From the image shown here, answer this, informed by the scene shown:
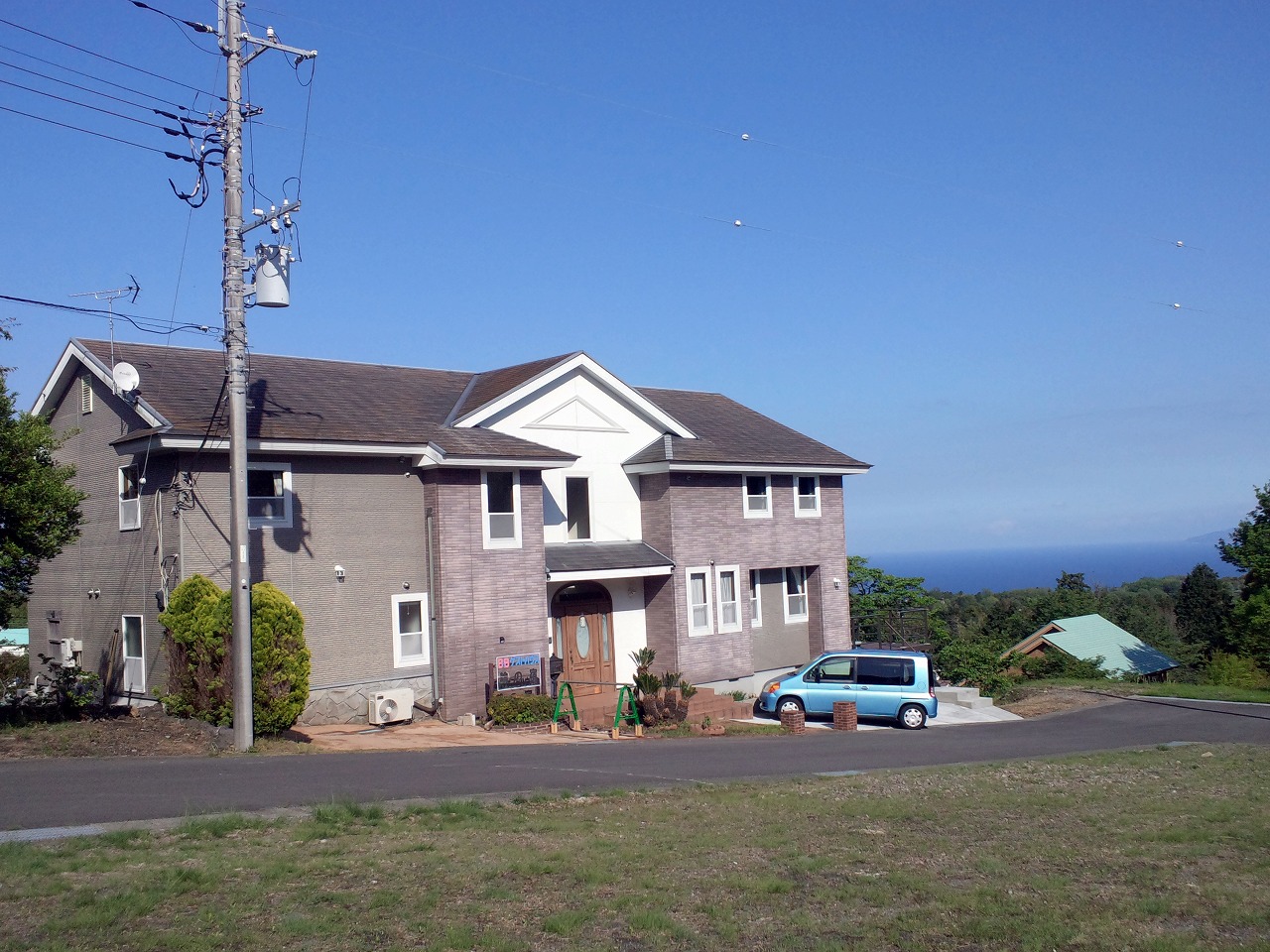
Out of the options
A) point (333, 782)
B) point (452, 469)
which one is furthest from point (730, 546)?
point (333, 782)

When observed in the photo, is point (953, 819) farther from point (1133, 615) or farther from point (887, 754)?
point (1133, 615)

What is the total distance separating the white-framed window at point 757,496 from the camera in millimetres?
29297

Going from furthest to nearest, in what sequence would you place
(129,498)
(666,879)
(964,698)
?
(964,698), (129,498), (666,879)

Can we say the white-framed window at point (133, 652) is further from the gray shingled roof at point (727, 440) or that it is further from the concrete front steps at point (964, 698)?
the concrete front steps at point (964, 698)

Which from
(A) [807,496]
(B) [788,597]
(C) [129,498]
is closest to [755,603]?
(B) [788,597]

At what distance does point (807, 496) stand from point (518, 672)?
11595mm

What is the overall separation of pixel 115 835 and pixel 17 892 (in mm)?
1978

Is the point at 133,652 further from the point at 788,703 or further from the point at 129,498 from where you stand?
the point at 788,703

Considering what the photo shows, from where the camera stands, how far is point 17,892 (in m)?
7.09

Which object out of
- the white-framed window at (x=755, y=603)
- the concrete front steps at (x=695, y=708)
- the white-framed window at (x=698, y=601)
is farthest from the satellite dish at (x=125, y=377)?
the white-framed window at (x=755, y=603)

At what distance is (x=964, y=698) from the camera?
28.4 m

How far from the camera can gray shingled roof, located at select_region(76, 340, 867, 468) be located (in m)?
20.5

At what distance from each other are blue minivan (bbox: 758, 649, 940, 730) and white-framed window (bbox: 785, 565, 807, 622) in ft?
21.4

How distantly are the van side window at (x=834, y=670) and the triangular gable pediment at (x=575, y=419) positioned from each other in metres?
7.81
